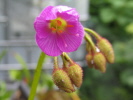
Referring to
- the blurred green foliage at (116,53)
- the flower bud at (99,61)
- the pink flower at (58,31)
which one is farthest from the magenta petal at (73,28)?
the blurred green foliage at (116,53)

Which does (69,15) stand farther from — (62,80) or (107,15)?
(107,15)

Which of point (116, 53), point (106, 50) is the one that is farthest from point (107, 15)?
point (106, 50)

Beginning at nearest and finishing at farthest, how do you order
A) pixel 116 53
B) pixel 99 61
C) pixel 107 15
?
1. pixel 99 61
2. pixel 116 53
3. pixel 107 15

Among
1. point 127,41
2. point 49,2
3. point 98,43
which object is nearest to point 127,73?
point 127,41

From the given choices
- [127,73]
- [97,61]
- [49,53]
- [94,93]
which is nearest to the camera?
[49,53]

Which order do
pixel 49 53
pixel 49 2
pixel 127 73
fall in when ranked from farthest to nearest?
pixel 127 73
pixel 49 2
pixel 49 53

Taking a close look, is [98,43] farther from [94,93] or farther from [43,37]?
[94,93]
